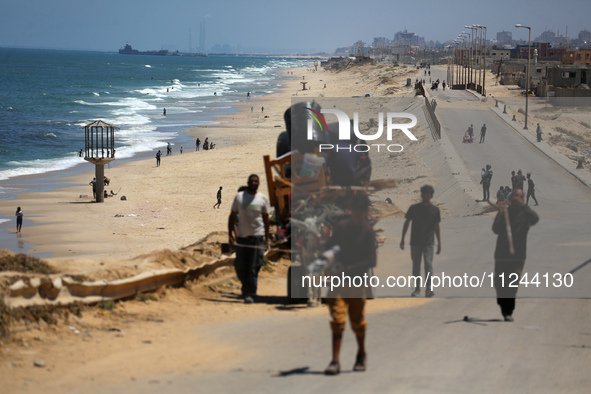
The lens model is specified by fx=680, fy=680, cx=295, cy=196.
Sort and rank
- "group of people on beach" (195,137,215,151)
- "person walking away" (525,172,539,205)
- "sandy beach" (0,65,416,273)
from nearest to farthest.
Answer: "person walking away" (525,172,539,205) < "sandy beach" (0,65,416,273) < "group of people on beach" (195,137,215,151)

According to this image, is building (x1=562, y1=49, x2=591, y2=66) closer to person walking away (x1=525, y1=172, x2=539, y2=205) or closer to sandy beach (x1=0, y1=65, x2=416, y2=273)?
sandy beach (x1=0, y1=65, x2=416, y2=273)

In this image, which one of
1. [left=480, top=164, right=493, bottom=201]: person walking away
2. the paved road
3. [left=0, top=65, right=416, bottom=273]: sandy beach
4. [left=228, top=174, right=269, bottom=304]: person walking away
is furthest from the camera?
[left=0, top=65, right=416, bottom=273]: sandy beach

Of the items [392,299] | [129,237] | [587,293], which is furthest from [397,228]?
[129,237]

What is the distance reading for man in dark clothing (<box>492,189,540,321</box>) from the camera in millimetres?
7672

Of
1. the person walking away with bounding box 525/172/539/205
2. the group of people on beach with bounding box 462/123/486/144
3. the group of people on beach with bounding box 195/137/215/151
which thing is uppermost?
the group of people on beach with bounding box 462/123/486/144

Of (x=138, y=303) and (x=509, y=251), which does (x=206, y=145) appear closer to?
(x=138, y=303)

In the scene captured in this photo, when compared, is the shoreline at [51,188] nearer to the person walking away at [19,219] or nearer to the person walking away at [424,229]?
the person walking away at [19,219]

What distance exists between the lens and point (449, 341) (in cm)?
707

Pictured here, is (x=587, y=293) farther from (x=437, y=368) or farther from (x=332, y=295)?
(x=332, y=295)

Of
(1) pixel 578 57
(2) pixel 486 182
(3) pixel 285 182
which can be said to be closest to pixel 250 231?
(3) pixel 285 182

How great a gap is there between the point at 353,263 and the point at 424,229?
235 centimetres

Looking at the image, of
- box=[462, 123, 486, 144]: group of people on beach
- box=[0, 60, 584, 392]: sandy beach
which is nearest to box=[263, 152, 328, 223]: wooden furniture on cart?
box=[0, 60, 584, 392]: sandy beach

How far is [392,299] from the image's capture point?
342 inches

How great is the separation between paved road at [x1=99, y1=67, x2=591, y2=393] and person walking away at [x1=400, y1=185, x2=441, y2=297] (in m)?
0.51
